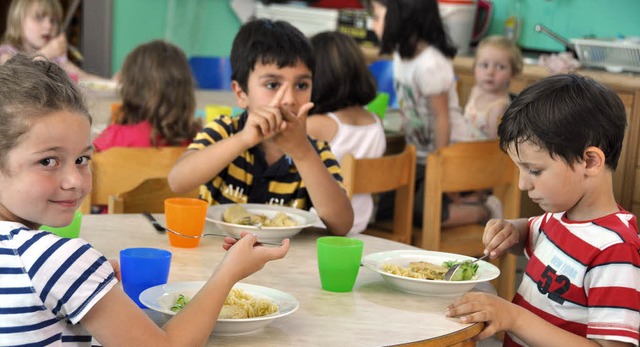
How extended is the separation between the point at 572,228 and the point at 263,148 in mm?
893

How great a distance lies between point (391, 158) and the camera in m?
2.75

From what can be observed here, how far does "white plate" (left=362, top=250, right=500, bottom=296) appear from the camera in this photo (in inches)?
57.9

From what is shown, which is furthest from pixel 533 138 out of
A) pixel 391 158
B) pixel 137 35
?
pixel 137 35

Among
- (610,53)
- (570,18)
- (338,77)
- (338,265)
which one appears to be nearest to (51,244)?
(338,265)

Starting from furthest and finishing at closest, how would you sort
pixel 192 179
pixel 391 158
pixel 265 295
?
pixel 391 158 < pixel 192 179 < pixel 265 295

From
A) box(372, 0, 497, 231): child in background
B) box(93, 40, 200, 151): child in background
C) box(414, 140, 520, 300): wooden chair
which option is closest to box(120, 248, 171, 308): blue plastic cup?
box(414, 140, 520, 300): wooden chair

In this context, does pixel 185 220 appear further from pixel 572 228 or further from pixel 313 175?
pixel 572 228

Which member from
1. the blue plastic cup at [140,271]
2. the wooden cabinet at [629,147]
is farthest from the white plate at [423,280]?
the wooden cabinet at [629,147]

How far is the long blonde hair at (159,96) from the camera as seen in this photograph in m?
3.07

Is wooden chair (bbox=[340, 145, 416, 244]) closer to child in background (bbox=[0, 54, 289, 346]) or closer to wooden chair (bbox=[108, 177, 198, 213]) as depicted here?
wooden chair (bbox=[108, 177, 198, 213])

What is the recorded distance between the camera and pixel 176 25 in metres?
6.11

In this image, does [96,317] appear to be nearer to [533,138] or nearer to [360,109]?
[533,138]

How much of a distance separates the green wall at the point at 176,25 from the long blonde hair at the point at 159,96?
2926 mm

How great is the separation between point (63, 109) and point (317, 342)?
45cm
